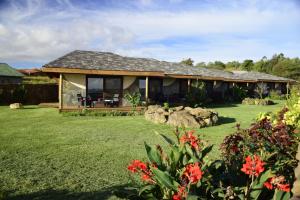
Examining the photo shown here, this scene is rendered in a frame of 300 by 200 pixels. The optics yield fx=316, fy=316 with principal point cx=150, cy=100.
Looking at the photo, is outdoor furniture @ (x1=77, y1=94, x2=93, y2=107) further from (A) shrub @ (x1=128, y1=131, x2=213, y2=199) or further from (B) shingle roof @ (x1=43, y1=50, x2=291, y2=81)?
(A) shrub @ (x1=128, y1=131, x2=213, y2=199)

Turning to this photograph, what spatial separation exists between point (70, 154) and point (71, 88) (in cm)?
1280

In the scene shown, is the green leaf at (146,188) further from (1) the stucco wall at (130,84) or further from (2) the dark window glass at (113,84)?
(1) the stucco wall at (130,84)

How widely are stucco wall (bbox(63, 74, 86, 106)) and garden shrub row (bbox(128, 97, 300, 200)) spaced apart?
57.7 ft

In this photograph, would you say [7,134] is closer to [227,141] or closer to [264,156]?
[227,141]

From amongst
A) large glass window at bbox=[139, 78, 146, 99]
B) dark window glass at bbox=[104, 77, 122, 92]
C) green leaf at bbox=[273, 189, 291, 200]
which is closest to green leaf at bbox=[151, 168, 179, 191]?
green leaf at bbox=[273, 189, 291, 200]

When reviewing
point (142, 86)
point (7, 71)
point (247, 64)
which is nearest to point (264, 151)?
point (142, 86)

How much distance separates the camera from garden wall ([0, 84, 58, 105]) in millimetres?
26984

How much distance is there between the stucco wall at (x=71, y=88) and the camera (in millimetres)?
21495

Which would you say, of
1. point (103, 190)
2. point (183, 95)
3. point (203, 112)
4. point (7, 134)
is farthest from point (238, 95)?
point (103, 190)

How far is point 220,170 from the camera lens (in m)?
4.44

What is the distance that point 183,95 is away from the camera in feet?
91.3

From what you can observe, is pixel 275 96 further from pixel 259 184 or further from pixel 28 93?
pixel 259 184

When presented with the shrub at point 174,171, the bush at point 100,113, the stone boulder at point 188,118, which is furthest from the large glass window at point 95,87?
the shrub at point 174,171

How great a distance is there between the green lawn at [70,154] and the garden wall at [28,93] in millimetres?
11776
